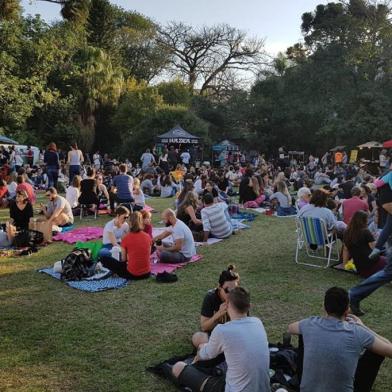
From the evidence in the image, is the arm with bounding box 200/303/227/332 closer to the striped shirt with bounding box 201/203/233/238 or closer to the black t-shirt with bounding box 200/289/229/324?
the black t-shirt with bounding box 200/289/229/324

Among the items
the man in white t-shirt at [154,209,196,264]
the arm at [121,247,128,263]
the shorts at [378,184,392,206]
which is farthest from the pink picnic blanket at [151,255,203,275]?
the shorts at [378,184,392,206]

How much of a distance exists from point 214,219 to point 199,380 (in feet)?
21.0

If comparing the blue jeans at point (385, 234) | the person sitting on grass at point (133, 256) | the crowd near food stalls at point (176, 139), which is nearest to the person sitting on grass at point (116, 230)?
the person sitting on grass at point (133, 256)

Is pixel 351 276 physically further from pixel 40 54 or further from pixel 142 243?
pixel 40 54

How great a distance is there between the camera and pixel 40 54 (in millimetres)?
29438

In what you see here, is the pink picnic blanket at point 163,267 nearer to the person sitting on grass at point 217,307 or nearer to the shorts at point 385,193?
the person sitting on grass at point 217,307

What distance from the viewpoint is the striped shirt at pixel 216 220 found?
1009cm

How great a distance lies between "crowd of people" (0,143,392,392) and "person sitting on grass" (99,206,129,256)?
0.02 m

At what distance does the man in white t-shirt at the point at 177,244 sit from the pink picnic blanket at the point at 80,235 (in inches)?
101

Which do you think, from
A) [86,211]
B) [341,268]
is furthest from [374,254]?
[86,211]

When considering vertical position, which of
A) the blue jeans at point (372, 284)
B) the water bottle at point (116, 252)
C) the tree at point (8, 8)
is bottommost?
the water bottle at point (116, 252)

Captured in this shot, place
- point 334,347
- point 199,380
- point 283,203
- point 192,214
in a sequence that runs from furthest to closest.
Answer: point 283,203 → point 192,214 → point 199,380 → point 334,347

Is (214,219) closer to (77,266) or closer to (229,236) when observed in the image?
(229,236)

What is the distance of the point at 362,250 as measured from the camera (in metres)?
7.06
